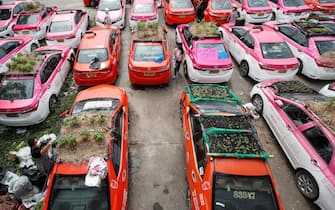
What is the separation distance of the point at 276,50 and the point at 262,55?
58cm

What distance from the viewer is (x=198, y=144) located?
5.14 metres

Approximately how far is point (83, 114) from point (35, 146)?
4.04 feet

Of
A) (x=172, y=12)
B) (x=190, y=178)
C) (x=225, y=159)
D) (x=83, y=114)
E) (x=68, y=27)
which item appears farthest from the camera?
(x=172, y=12)

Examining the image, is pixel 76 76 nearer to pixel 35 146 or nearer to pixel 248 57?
pixel 35 146

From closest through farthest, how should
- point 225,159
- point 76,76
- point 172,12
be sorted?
1. point 225,159
2. point 76,76
3. point 172,12

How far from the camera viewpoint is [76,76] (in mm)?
8250

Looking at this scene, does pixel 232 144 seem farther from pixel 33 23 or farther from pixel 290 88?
pixel 33 23

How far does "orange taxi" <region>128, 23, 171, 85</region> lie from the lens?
26.8ft

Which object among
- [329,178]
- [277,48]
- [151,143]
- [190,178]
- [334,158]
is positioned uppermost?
[277,48]

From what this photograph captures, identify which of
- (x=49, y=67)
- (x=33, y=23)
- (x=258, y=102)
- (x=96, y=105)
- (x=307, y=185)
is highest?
(x=33, y=23)

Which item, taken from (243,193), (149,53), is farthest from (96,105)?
(243,193)

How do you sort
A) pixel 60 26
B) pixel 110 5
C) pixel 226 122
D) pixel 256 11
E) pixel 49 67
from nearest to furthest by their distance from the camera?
pixel 226 122, pixel 49 67, pixel 60 26, pixel 256 11, pixel 110 5

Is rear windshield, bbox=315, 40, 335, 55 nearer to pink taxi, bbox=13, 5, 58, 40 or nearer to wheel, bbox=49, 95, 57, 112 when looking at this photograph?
wheel, bbox=49, 95, 57, 112

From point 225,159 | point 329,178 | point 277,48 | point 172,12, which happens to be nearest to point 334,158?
point 329,178
